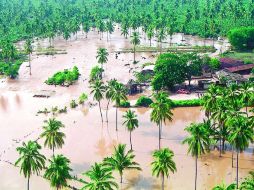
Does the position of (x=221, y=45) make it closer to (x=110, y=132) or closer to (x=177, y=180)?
(x=110, y=132)

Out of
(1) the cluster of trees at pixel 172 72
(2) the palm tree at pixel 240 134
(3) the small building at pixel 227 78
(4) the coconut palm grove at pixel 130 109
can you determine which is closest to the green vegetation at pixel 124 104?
(4) the coconut palm grove at pixel 130 109

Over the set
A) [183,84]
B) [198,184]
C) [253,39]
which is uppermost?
[253,39]

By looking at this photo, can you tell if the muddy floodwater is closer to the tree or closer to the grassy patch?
the tree

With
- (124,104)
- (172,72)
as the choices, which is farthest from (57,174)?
(172,72)

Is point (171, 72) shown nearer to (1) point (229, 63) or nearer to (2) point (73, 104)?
(2) point (73, 104)

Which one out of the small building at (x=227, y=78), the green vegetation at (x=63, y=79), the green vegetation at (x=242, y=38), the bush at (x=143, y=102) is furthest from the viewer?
the green vegetation at (x=242, y=38)

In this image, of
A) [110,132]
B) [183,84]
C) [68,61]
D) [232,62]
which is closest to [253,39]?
[232,62]

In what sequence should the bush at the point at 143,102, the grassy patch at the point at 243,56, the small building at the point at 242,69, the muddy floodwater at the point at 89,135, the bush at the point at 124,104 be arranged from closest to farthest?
the muddy floodwater at the point at 89,135 → the bush at the point at 124,104 → the bush at the point at 143,102 → the small building at the point at 242,69 → the grassy patch at the point at 243,56

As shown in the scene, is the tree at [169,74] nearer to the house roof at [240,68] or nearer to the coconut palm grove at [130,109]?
the coconut palm grove at [130,109]
